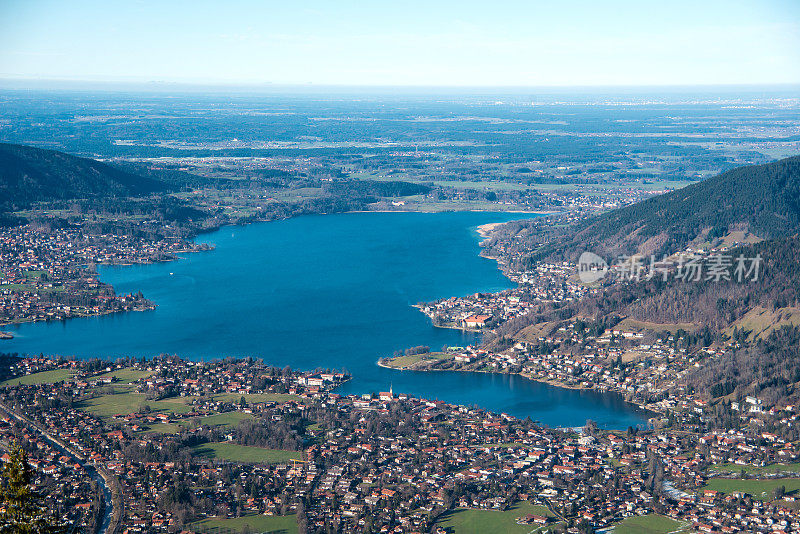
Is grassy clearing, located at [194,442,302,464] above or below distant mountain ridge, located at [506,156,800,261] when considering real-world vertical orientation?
below

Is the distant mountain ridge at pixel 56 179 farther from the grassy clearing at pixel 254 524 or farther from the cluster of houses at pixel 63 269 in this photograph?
the grassy clearing at pixel 254 524

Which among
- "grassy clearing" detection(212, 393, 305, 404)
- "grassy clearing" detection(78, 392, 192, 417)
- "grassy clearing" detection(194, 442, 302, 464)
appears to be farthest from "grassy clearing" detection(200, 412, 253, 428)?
"grassy clearing" detection(194, 442, 302, 464)

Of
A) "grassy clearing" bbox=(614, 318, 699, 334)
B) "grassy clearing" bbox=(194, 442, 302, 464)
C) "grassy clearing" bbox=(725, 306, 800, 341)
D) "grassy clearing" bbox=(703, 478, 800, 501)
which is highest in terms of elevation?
"grassy clearing" bbox=(725, 306, 800, 341)

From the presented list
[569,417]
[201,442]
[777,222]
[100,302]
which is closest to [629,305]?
[569,417]

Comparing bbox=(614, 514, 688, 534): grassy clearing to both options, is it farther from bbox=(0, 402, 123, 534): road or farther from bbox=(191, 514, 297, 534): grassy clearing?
bbox=(0, 402, 123, 534): road

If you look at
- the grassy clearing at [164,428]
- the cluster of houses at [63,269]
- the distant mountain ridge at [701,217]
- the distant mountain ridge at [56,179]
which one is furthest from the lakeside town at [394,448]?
the distant mountain ridge at [56,179]

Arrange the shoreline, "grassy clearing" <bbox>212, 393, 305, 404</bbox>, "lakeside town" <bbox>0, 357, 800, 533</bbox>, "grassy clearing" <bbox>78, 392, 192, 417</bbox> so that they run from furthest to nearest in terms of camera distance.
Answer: the shoreline, "grassy clearing" <bbox>212, 393, 305, 404</bbox>, "grassy clearing" <bbox>78, 392, 192, 417</bbox>, "lakeside town" <bbox>0, 357, 800, 533</bbox>

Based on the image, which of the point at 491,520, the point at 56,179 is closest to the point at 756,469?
the point at 491,520
